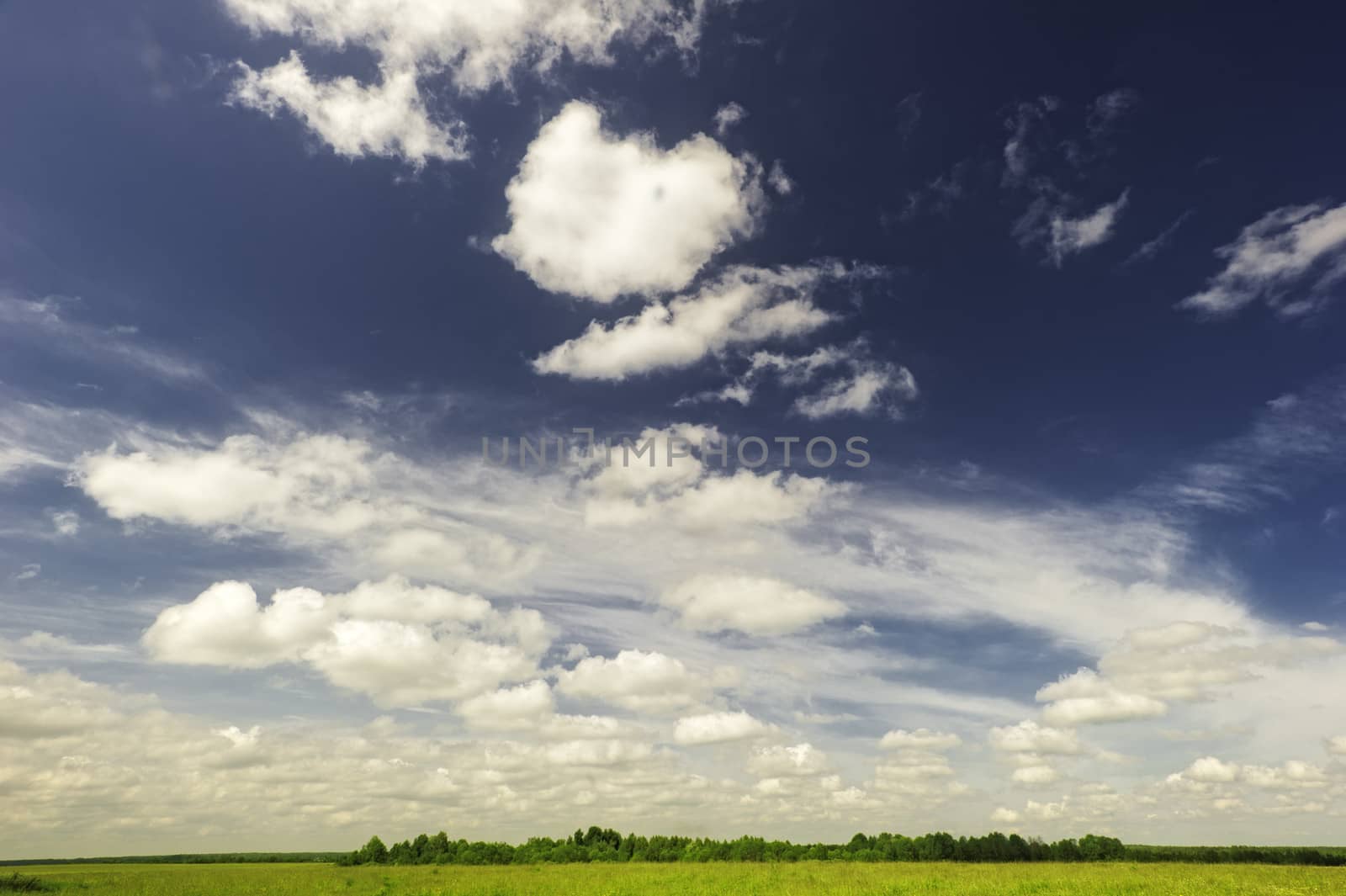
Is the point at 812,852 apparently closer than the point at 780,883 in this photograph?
No

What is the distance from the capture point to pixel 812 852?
9788 cm

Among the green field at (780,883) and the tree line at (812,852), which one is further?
the tree line at (812,852)

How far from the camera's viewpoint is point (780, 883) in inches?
2117

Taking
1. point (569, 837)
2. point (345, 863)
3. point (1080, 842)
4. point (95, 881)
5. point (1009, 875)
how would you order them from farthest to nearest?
point (569, 837), point (345, 863), point (1080, 842), point (95, 881), point (1009, 875)

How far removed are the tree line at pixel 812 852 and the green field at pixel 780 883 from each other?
2570 centimetres

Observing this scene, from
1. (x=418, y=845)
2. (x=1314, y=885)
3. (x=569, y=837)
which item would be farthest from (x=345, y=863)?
(x=1314, y=885)

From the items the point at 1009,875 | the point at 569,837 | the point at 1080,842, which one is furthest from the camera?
the point at 569,837

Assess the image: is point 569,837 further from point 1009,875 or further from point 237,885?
point 1009,875

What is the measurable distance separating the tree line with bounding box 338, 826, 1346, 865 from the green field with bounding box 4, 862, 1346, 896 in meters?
25.7

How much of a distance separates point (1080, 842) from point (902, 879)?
54709 mm

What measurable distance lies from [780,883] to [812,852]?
50.6 metres

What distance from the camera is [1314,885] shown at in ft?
145

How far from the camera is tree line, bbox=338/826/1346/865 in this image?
289 ft

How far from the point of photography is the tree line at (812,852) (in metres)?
88.0
